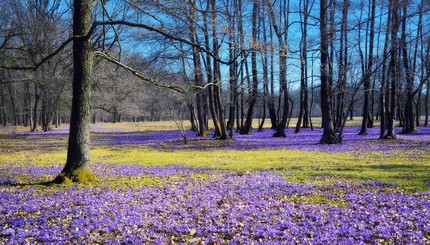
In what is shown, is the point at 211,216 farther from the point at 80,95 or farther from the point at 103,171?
the point at 103,171

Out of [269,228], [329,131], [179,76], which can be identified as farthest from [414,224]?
[179,76]

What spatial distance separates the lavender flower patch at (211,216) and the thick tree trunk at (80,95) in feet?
2.86

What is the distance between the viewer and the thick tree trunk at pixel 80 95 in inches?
350

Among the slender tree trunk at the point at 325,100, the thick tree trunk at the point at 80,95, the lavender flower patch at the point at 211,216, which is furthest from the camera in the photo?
the slender tree trunk at the point at 325,100

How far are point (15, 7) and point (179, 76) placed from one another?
13.6 metres

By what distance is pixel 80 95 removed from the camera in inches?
350

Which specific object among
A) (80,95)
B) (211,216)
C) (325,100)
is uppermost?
(325,100)

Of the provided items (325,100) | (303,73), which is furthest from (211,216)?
(303,73)

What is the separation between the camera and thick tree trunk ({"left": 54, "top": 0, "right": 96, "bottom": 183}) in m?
8.90

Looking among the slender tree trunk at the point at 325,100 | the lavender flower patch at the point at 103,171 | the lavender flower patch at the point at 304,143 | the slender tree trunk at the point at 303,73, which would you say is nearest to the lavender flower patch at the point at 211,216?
the lavender flower patch at the point at 103,171

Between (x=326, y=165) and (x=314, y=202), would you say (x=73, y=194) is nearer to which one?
(x=314, y=202)

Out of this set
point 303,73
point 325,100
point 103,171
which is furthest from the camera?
point 303,73

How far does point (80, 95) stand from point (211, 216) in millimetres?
5192

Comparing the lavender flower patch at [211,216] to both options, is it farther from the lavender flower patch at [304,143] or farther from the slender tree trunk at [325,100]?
the slender tree trunk at [325,100]
